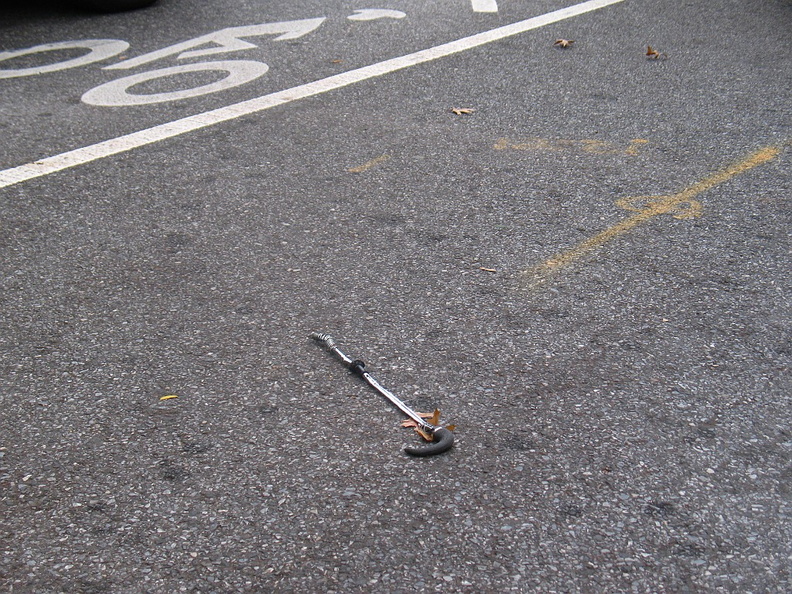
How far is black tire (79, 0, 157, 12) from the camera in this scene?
7.71m

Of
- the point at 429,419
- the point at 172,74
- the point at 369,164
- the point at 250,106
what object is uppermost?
the point at 172,74

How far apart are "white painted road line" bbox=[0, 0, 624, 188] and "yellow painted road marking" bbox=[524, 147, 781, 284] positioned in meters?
2.41

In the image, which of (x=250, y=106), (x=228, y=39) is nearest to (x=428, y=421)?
(x=250, y=106)

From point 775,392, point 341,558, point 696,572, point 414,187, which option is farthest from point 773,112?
point 341,558

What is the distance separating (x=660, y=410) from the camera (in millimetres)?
2812

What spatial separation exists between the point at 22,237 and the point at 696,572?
10.1ft

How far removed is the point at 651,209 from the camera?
4172mm

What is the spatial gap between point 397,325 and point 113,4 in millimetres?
5696

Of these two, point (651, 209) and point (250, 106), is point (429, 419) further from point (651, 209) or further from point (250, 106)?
point (250, 106)

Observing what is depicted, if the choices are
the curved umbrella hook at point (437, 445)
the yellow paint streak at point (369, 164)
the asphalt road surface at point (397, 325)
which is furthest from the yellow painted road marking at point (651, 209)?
the yellow paint streak at point (369, 164)

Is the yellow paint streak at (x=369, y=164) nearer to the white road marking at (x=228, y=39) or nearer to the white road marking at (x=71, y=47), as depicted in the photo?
the white road marking at (x=228, y=39)

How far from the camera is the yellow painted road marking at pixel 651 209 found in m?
3.70

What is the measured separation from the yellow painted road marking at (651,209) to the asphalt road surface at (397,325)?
0.02 metres

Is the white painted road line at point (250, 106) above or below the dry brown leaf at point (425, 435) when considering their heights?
above
